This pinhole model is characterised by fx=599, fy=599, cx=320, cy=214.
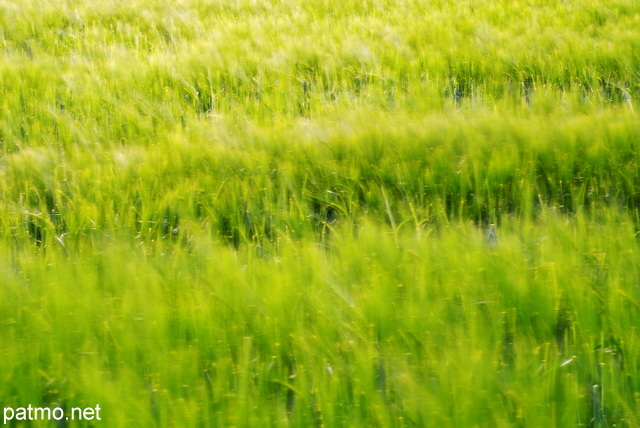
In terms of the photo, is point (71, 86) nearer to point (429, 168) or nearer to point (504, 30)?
point (429, 168)

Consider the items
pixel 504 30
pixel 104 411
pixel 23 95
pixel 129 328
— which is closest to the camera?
pixel 104 411

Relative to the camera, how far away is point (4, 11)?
14.9ft

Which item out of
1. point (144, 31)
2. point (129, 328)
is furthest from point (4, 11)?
point (129, 328)

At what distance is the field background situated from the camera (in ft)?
2.82

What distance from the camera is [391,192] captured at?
63.9 inches

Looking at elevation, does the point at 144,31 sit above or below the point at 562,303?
above

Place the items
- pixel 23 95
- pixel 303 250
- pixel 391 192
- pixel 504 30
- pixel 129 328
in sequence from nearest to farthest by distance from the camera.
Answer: pixel 129 328, pixel 303 250, pixel 391 192, pixel 23 95, pixel 504 30

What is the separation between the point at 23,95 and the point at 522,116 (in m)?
2.14

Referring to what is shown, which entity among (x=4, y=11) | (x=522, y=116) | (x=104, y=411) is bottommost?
(x=104, y=411)

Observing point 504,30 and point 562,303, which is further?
point 504,30

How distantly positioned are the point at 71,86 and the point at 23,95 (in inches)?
8.3

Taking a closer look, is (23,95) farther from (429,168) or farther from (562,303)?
(562,303)

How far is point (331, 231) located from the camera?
61.1 inches

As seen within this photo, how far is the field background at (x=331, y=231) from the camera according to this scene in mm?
858
